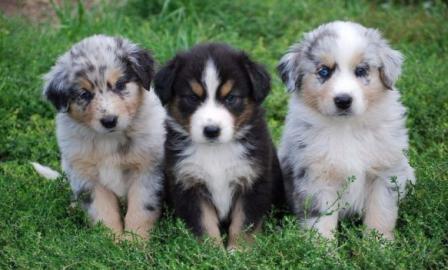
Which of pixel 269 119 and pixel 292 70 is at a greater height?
pixel 292 70

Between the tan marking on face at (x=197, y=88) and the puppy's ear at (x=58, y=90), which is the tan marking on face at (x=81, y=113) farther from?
the tan marking on face at (x=197, y=88)

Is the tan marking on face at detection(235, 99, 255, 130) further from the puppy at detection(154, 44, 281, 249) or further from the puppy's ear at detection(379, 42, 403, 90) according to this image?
the puppy's ear at detection(379, 42, 403, 90)

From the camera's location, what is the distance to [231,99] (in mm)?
5707

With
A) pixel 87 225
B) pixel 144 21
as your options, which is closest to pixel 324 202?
pixel 87 225

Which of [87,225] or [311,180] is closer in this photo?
[311,180]

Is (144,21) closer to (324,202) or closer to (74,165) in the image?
(74,165)

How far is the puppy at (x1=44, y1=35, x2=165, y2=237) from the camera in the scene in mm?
6168

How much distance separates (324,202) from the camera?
19.3 feet

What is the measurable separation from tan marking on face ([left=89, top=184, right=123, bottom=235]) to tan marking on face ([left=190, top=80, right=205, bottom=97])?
1.36 m

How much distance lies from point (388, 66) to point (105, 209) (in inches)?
101

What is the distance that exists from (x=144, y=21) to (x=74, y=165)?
485cm

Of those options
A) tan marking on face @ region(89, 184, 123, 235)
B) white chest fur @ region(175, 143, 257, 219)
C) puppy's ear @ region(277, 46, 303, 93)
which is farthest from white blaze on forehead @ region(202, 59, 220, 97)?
tan marking on face @ region(89, 184, 123, 235)

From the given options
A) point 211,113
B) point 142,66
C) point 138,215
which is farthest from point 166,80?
point 138,215

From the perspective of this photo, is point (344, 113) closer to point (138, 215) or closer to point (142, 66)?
point (142, 66)
